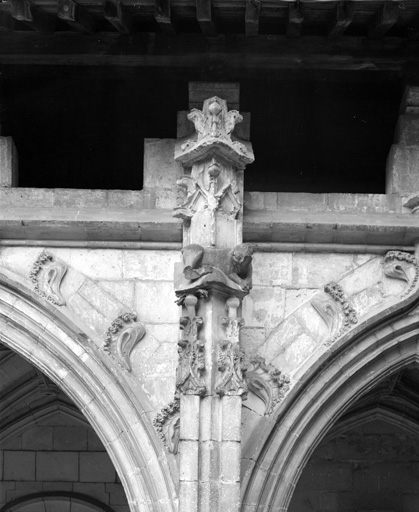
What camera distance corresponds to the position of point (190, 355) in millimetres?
13297

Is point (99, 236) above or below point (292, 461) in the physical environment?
above

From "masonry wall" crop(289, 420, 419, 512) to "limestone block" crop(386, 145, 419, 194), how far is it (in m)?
3.93

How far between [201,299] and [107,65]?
2531 millimetres

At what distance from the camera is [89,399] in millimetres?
13914

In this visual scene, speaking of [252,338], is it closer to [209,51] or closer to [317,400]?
[317,400]

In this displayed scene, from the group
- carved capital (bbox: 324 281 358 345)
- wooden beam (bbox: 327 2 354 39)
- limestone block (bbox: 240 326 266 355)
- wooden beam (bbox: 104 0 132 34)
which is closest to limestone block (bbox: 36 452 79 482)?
limestone block (bbox: 240 326 266 355)

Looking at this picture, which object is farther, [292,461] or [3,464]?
[3,464]

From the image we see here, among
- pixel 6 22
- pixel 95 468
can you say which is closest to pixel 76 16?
pixel 6 22

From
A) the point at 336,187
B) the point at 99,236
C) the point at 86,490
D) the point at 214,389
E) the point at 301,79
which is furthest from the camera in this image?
the point at 86,490

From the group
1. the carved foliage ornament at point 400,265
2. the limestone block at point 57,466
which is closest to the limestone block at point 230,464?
the carved foliage ornament at point 400,265

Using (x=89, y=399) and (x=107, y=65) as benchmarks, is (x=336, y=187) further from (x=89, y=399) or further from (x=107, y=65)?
(x=89, y=399)

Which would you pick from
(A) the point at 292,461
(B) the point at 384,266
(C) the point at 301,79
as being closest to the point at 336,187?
(C) the point at 301,79

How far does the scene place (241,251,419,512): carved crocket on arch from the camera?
13766 millimetres

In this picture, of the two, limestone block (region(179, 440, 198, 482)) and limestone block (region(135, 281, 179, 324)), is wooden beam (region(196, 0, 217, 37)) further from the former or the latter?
limestone block (region(179, 440, 198, 482))
